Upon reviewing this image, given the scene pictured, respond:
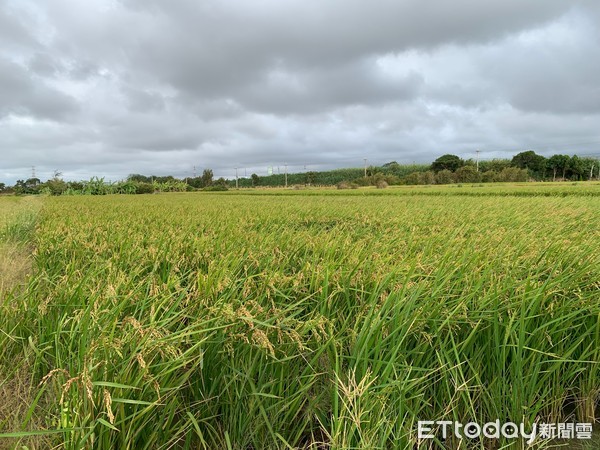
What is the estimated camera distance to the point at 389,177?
57.2 m

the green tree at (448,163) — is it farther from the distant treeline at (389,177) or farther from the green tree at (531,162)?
the green tree at (531,162)

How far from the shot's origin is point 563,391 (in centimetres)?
176

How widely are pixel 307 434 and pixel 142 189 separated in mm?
53373

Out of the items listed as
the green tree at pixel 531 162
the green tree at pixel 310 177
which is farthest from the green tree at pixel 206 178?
the green tree at pixel 531 162

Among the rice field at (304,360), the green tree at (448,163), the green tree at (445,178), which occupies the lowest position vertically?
the rice field at (304,360)

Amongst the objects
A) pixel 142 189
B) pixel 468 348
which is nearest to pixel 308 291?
pixel 468 348

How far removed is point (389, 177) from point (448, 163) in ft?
83.1

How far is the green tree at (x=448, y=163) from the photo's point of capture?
7425 centimetres

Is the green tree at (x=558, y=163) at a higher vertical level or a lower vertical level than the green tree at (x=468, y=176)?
higher

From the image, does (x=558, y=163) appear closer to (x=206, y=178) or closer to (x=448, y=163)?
(x=448, y=163)

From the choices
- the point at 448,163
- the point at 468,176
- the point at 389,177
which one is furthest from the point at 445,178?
the point at 448,163

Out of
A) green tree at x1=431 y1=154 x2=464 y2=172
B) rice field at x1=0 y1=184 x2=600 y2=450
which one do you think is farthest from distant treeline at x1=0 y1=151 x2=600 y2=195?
rice field at x1=0 y1=184 x2=600 y2=450

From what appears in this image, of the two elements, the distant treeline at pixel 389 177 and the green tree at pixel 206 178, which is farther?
the green tree at pixel 206 178

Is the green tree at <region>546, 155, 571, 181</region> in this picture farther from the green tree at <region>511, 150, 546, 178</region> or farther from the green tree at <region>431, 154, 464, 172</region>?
the green tree at <region>431, 154, 464, 172</region>
